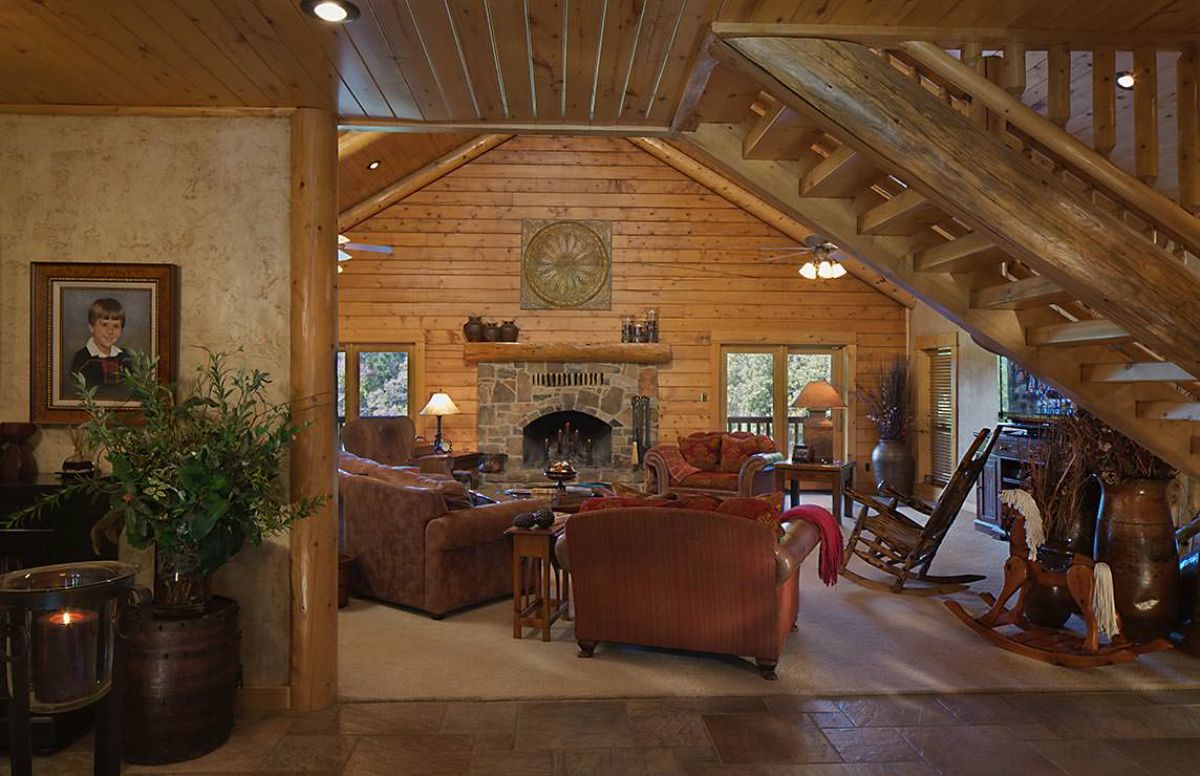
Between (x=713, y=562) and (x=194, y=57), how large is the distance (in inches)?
112

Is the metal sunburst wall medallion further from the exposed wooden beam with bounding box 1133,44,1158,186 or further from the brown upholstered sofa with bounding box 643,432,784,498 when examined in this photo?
the exposed wooden beam with bounding box 1133,44,1158,186

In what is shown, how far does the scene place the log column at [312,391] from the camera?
3.28 m

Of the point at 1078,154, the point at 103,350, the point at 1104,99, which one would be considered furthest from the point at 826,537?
the point at 103,350

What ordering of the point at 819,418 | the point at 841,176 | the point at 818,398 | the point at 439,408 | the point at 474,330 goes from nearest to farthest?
the point at 841,176
the point at 818,398
the point at 819,418
the point at 439,408
the point at 474,330

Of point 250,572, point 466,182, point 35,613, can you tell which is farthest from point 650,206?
point 35,613

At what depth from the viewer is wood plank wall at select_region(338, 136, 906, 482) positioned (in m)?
9.43

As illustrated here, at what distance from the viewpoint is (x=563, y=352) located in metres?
9.19

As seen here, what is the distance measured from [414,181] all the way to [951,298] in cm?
686

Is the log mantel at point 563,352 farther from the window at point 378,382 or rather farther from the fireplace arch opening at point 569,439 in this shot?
the window at point 378,382

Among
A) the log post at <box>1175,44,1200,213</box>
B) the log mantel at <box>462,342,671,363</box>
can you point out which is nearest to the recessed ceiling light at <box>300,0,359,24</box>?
the log post at <box>1175,44,1200,213</box>

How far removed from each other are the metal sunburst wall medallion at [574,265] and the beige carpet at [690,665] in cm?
536

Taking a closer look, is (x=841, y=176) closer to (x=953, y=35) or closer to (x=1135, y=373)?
(x=953, y=35)

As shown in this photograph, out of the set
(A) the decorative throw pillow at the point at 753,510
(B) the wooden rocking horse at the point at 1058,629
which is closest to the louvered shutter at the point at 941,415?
(B) the wooden rocking horse at the point at 1058,629

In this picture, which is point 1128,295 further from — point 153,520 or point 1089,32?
point 153,520
